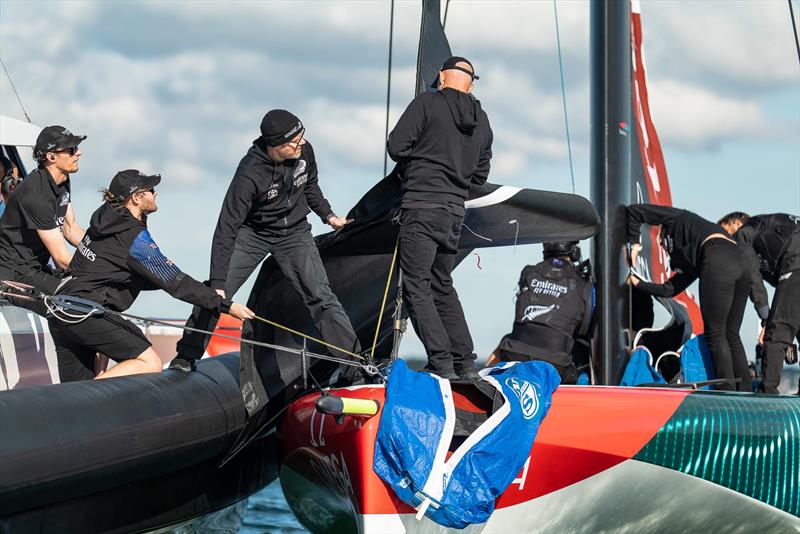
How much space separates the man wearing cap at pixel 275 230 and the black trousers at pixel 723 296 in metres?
2.48

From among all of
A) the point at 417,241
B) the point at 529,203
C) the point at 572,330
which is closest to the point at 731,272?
the point at 572,330

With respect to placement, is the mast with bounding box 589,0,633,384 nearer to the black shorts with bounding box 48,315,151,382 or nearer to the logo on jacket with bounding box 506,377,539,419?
the logo on jacket with bounding box 506,377,539,419

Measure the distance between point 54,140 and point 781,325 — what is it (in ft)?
15.2

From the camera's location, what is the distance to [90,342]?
543cm

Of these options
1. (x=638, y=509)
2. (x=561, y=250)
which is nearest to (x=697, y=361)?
(x=561, y=250)

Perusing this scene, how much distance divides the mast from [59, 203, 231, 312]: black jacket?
133 inches

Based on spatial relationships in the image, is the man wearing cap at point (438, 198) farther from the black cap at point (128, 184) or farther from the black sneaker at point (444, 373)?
the black cap at point (128, 184)

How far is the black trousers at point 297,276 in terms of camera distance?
5.66 metres

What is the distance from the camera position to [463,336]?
5.16 m

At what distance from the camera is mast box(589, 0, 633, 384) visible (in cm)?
766

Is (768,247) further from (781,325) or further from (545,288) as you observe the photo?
(545,288)

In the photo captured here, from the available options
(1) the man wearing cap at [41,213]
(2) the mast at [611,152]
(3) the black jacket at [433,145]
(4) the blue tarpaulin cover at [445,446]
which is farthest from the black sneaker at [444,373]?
(2) the mast at [611,152]

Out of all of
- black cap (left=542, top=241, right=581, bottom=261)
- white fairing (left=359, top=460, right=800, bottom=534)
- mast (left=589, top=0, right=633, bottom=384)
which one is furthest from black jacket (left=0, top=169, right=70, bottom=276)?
mast (left=589, top=0, right=633, bottom=384)

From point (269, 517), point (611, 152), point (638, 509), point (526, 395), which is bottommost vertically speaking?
point (269, 517)
